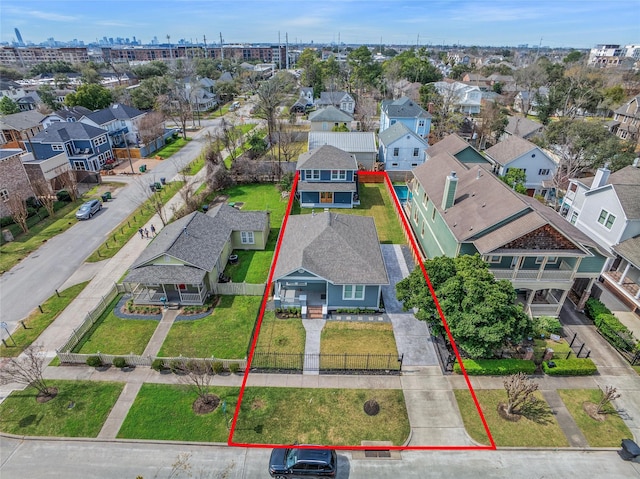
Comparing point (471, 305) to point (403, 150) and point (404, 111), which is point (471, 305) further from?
point (404, 111)

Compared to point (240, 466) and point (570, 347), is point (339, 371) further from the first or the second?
point (570, 347)

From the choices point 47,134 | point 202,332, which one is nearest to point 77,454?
point 202,332

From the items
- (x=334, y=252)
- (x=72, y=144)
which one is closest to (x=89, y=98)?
(x=72, y=144)

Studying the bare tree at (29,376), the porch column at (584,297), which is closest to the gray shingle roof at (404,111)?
the porch column at (584,297)

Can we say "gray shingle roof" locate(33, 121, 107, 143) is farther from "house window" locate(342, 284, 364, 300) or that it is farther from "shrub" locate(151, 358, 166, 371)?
"house window" locate(342, 284, 364, 300)

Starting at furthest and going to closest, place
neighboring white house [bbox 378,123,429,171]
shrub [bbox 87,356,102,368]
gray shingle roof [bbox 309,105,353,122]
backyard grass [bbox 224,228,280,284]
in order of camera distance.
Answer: gray shingle roof [bbox 309,105,353,122], neighboring white house [bbox 378,123,429,171], backyard grass [bbox 224,228,280,284], shrub [bbox 87,356,102,368]

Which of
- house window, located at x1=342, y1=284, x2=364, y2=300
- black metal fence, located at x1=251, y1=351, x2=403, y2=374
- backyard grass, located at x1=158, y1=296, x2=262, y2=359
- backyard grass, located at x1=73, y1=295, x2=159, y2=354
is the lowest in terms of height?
backyard grass, located at x1=73, y1=295, x2=159, y2=354

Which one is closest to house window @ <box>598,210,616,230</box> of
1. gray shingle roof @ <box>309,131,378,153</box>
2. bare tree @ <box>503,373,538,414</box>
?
bare tree @ <box>503,373,538,414</box>

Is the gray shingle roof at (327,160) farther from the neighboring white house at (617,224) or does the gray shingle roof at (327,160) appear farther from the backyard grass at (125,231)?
the neighboring white house at (617,224)

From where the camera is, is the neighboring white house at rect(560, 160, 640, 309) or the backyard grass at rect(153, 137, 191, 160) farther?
the backyard grass at rect(153, 137, 191, 160)
